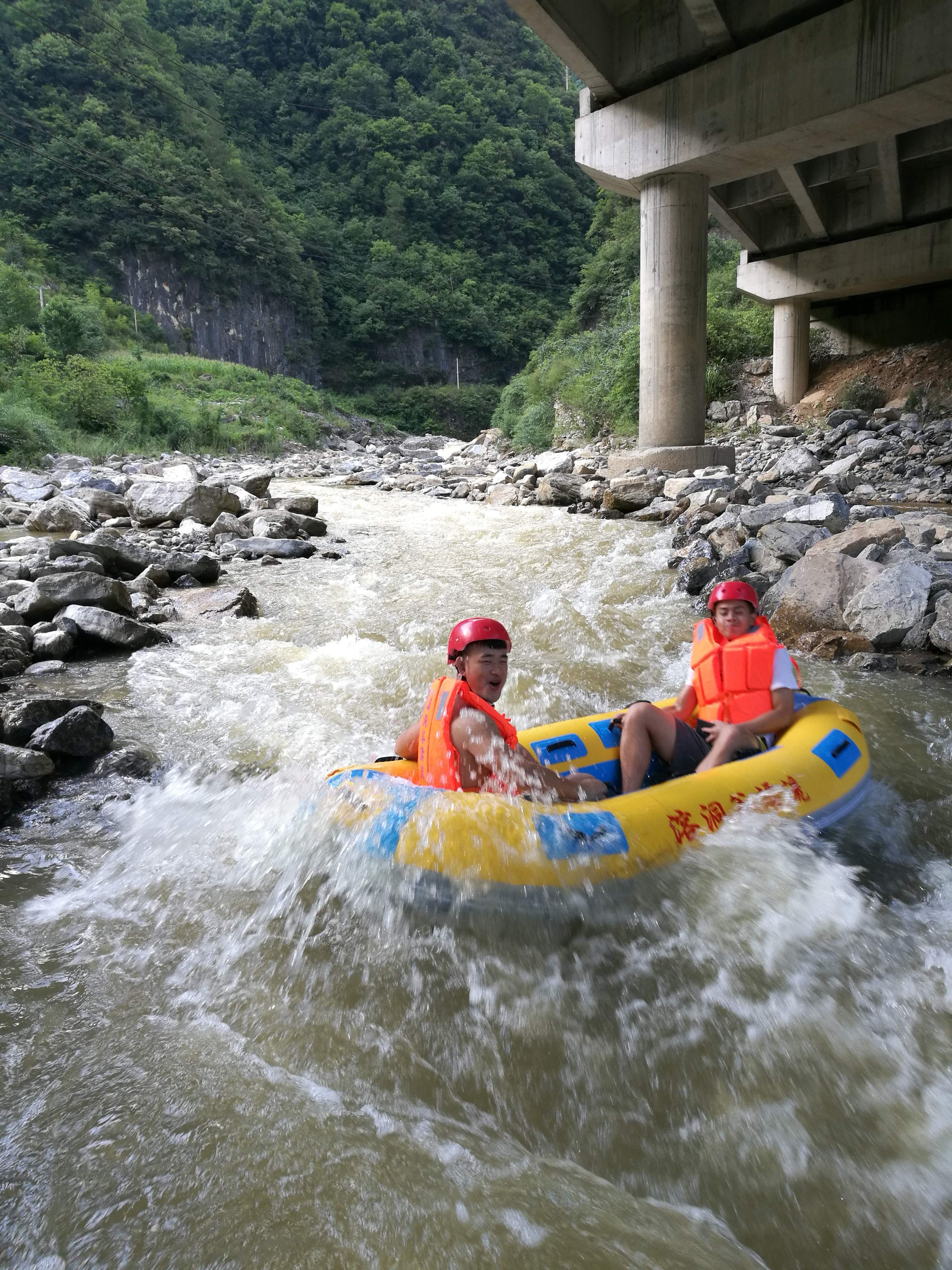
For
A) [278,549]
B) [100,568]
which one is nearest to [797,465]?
[278,549]

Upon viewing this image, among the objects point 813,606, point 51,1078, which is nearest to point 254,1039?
point 51,1078

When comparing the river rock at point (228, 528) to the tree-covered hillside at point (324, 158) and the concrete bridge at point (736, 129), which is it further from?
the tree-covered hillside at point (324, 158)

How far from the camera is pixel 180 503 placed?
10555 mm

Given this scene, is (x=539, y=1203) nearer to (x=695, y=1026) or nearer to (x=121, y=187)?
(x=695, y=1026)

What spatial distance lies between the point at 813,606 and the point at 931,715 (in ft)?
4.60

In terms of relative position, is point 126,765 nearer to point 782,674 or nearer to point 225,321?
point 782,674

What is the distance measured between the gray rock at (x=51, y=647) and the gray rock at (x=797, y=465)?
927 centimetres

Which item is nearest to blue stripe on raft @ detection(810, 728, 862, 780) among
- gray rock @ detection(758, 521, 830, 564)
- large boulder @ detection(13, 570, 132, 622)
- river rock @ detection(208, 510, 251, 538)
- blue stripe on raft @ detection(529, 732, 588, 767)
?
blue stripe on raft @ detection(529, 732, 588, 767)

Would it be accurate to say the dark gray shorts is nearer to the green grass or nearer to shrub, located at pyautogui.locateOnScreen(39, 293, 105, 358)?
the green grass

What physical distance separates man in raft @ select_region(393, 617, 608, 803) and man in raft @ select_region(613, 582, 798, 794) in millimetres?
679

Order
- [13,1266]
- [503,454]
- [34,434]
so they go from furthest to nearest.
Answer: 1. [503,454]
2. [34,434]
3. [13,1266]

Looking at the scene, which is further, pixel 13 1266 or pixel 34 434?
pixel 34 434

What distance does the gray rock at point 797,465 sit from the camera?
11.1 meters

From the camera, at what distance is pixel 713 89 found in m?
9.90
